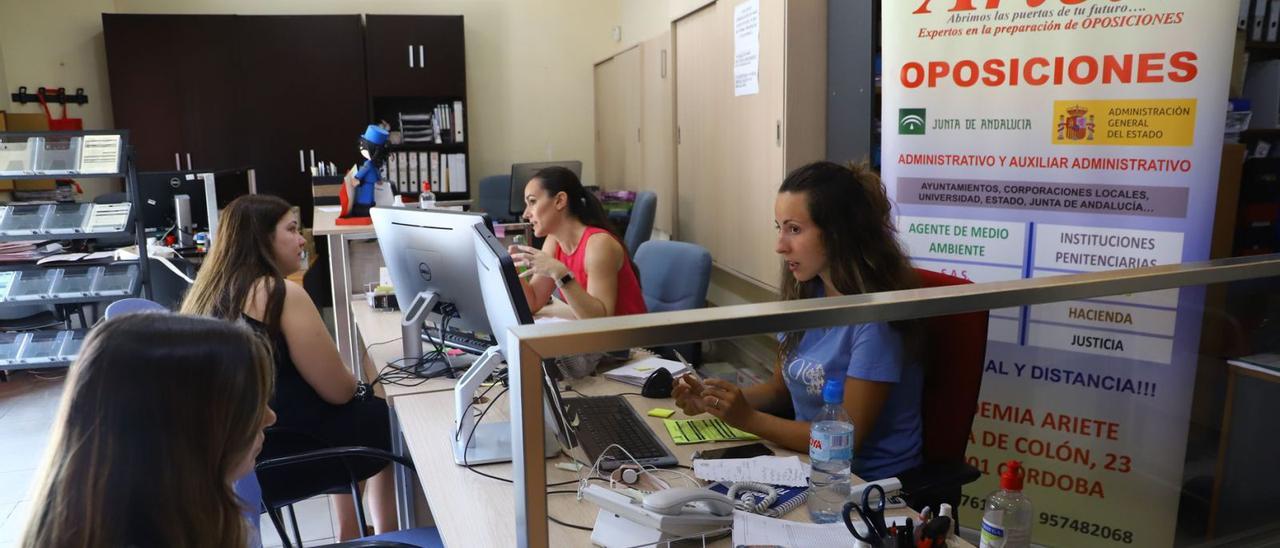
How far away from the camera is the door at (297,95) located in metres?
6.17

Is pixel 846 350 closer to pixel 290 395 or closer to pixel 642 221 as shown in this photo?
pixel 290 395

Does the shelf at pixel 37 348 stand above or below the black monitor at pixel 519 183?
below

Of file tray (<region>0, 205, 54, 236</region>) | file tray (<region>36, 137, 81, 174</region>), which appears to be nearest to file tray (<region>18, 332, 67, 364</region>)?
file tray (<region>0, 205, 54, 236</region>)

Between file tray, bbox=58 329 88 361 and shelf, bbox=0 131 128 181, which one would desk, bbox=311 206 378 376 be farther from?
file tray, bbox=58 329 88 361

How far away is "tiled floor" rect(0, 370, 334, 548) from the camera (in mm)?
2941

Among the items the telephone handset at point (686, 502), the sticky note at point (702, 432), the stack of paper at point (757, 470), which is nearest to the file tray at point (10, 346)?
the sticky note at point (702, 432)

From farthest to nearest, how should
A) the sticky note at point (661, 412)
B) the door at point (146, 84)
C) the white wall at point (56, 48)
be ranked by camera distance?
the white wall at point (56, 48) < the door at point (146, 84) < the sticky note at point (661, 412)

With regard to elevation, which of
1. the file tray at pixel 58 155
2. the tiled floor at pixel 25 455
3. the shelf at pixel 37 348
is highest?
the file tray at pixel 58 155

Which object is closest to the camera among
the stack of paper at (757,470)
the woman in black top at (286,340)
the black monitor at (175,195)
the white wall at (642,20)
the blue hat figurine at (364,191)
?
the stack of paper at (757,470)

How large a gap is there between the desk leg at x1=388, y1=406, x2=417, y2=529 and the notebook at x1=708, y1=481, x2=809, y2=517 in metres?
1.22

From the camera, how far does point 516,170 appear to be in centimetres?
585

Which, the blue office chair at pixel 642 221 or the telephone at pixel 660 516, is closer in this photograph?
the telephone at pixel 660 516

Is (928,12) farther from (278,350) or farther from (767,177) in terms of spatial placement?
(278,350)

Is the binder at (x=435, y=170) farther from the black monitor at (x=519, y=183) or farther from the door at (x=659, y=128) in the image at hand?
the door at (x=659, y=128)
